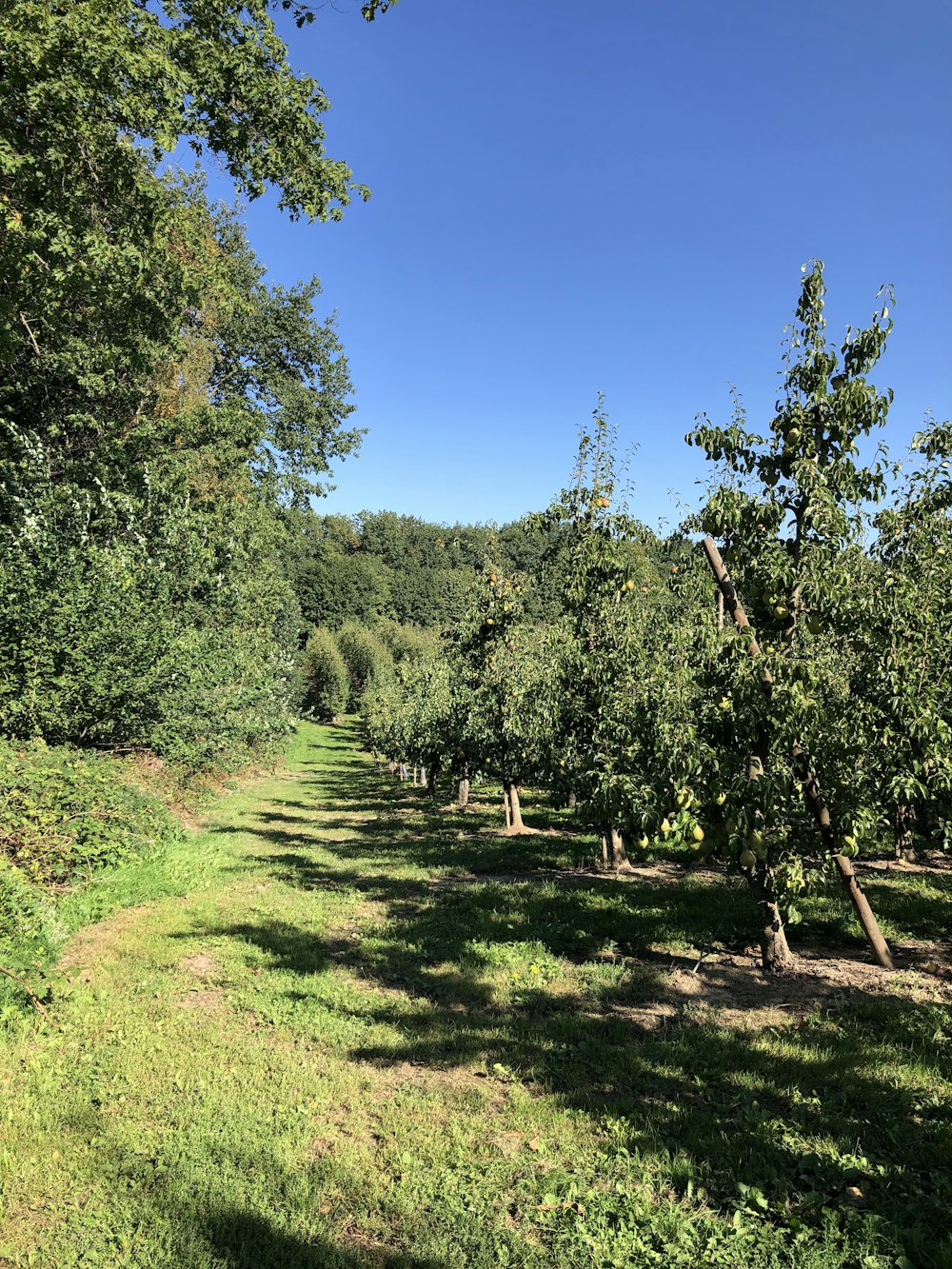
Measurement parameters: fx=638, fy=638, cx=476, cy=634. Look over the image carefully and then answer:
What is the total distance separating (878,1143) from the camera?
3.86 m

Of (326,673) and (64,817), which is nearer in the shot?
(64,817)

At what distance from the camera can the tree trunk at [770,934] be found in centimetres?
611

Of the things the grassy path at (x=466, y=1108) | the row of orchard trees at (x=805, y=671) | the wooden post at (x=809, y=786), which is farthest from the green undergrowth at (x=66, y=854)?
the wooden post at (x=809, y=786)

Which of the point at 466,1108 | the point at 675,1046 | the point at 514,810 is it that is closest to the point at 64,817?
the point at 466,1108

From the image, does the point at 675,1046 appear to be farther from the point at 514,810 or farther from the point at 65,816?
the point at 514,810

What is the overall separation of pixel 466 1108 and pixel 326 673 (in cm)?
6757

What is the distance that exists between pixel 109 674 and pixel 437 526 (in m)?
122

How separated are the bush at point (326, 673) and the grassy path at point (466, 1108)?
6291 cm

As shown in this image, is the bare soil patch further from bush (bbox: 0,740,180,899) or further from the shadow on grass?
bush (bbox: 0,740,180,899)

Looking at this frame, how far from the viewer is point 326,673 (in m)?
70.0

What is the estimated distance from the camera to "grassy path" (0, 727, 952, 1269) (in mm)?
3299

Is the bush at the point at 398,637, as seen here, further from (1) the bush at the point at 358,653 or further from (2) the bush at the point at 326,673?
(2) the bush at the point at 326,673

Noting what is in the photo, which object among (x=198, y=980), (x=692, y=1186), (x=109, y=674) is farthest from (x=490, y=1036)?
(x=109, y=674)

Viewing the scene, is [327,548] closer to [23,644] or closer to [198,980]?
[23,644]
